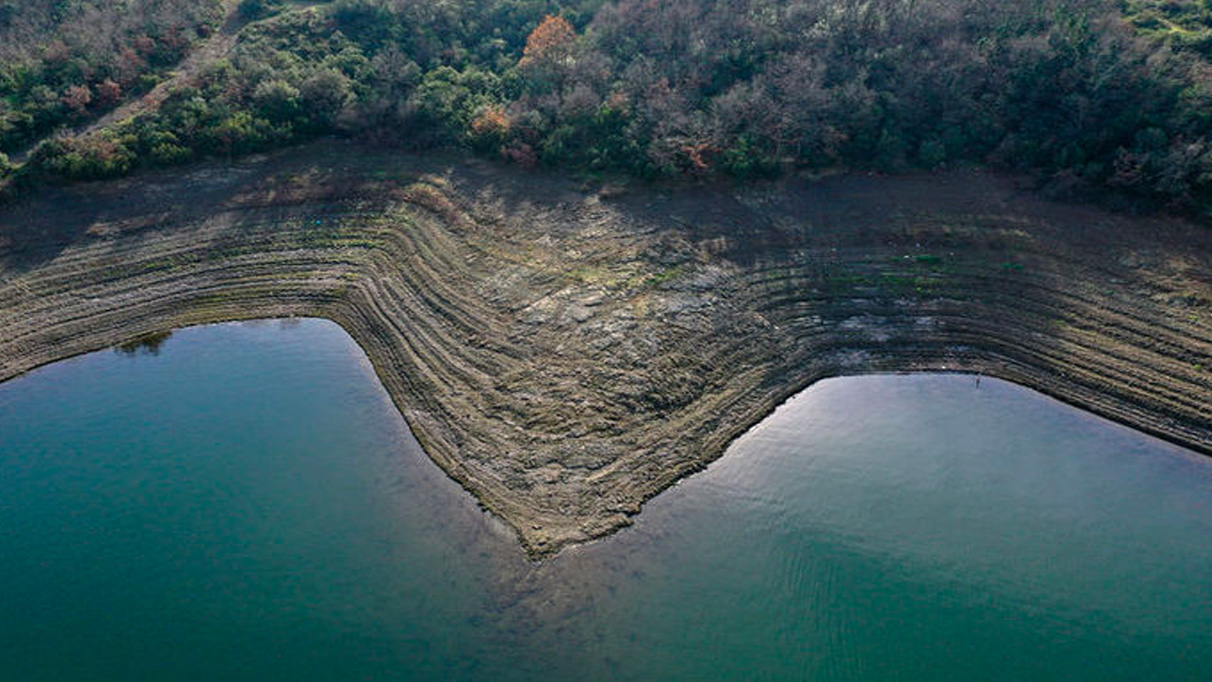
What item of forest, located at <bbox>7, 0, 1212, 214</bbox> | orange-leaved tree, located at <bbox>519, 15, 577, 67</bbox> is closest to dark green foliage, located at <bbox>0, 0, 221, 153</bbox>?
forest, located at <bbox>7, 0, 1212, 214</bbox>

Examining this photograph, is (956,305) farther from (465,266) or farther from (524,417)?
(465,266)

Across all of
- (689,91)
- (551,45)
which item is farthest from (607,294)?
(551,45)

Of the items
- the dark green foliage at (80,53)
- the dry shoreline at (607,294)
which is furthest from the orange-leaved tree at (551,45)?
the dark green foliage at (80,53)

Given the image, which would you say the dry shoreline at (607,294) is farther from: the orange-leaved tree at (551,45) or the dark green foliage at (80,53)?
the orange-leaved tree at (551,45)

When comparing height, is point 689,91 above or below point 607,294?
above

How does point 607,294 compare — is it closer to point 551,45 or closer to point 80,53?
point 551,45

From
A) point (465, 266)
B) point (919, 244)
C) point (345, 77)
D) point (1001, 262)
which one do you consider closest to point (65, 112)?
point (345, 77)
